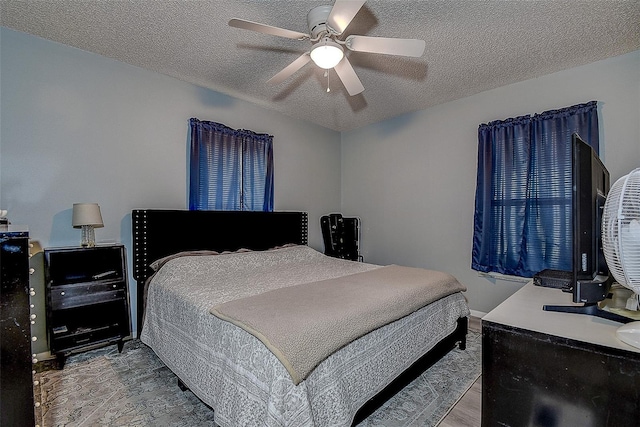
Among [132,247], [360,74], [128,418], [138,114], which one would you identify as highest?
[360,74]

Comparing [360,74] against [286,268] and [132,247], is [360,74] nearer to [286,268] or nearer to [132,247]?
[286,268]

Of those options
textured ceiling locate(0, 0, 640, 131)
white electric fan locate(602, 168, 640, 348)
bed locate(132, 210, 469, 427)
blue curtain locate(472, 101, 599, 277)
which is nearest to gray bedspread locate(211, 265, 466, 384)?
bed locate(132, 210, 469, 427)

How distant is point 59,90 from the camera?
2.55m

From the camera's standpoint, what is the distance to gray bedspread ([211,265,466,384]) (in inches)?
52.1

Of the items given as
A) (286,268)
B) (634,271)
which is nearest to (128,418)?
(286,268)

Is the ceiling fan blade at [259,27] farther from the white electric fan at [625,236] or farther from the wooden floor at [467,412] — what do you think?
the wooden floor at [467,412]

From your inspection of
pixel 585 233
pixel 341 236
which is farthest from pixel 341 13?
pixel 341 236

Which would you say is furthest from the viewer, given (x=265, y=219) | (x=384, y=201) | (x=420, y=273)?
(x=384, y=201)

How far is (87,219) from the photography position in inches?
96.2

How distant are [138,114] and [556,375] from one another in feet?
12.0

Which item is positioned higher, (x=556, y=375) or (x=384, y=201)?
(x=384, y=201)

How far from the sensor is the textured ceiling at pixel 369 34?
6.77 feet

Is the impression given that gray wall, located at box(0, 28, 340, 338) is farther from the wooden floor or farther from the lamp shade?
the wooden floor

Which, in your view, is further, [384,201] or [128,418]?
[384,201]
